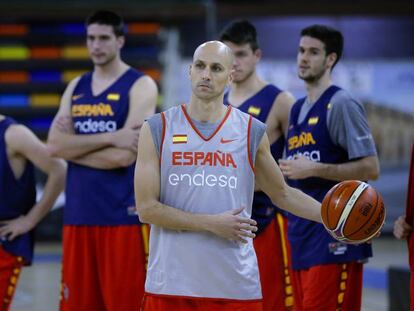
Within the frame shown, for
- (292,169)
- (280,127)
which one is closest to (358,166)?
(292,169)

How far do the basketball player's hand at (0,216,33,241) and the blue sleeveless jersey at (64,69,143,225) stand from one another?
249 millimetres

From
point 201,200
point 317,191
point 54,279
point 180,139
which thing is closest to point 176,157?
point 180,139

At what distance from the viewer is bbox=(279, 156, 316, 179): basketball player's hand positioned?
15.6 ft

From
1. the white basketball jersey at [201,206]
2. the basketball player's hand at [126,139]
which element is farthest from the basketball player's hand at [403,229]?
the basketball player's hand at [126,139]

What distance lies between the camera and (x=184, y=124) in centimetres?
374

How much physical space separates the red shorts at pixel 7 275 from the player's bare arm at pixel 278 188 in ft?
6.50

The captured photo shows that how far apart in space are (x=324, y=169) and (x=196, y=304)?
1458 mm

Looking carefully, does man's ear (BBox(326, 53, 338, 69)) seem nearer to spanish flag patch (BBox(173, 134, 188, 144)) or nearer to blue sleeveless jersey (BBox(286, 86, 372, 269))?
blue sleeveless jersey (BBox(286, 86, 372, 269))

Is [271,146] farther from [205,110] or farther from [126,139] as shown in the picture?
[205,110]

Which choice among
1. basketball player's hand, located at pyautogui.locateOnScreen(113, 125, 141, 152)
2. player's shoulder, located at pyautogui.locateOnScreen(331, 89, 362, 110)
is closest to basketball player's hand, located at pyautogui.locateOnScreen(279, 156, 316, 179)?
player's shoulder, located at pyautogui.locateOnScreen(331, 89, 362, 110)

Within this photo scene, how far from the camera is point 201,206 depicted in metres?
3.65

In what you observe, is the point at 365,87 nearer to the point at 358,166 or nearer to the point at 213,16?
the point at 213,16

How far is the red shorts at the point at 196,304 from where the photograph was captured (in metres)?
3.62

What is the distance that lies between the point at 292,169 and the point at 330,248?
492 millimetres
